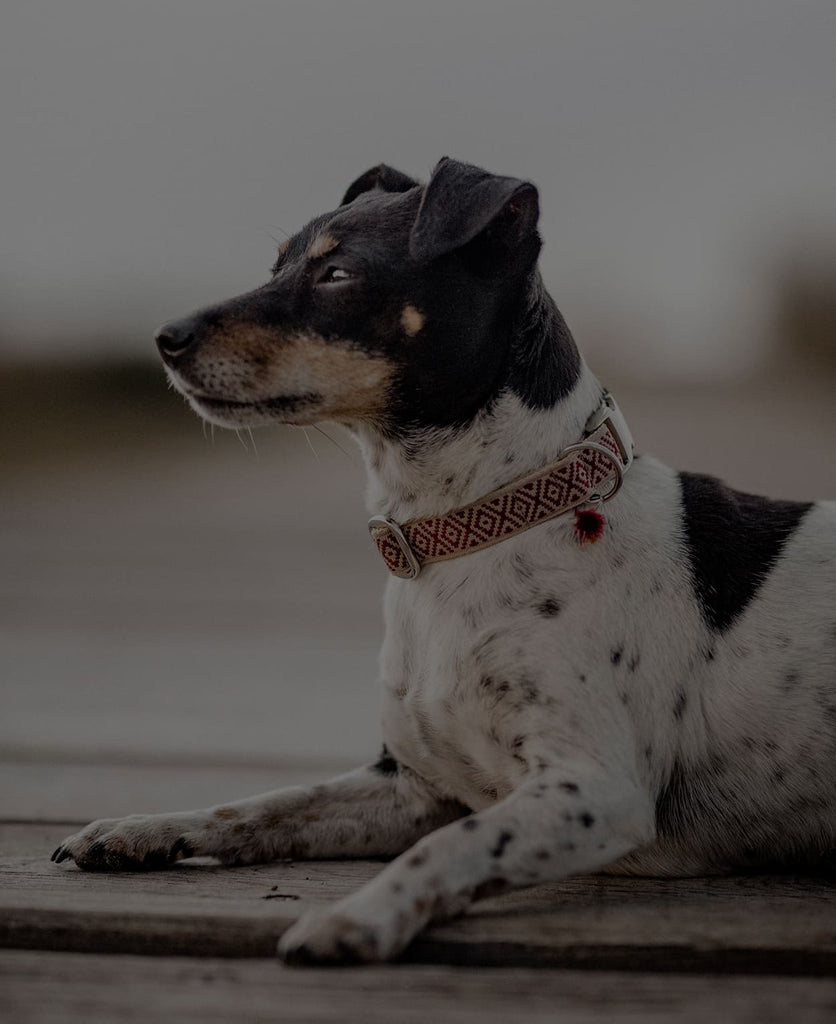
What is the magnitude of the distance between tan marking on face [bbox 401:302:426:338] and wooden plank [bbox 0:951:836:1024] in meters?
1.32

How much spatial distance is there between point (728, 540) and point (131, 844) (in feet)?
4.52

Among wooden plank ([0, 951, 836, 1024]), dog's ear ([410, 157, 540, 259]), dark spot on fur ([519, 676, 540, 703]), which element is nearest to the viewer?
wooden plank ([0, 951, 836, 1024])

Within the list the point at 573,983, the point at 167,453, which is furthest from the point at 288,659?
the point at 167,453

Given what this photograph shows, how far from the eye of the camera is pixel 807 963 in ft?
5.52

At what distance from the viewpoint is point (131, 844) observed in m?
2.40

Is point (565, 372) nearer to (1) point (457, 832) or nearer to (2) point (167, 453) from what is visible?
(1) point (457, 832)

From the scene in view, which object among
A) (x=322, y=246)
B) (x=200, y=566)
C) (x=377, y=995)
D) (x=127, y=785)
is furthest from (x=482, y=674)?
(x=200, y=566)

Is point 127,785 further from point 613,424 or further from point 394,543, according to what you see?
point 613,424

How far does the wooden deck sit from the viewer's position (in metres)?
1.54

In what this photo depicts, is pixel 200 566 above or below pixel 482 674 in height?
below

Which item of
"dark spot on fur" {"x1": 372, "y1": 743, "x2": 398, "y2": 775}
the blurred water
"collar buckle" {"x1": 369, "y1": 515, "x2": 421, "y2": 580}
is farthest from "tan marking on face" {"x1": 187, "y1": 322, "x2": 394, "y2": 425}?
"dark spot on fur" {"x1": 372, "y1": 743, "x2": 398, "y2": 775}

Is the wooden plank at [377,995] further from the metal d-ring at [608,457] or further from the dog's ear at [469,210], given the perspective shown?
the dog's ear at [469,210]

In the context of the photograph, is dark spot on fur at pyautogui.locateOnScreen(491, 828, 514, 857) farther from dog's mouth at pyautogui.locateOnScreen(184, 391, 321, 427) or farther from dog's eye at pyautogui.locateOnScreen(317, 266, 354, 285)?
dog's eye at pyautogui.locateOnScreen(317, 266, 354, 285)

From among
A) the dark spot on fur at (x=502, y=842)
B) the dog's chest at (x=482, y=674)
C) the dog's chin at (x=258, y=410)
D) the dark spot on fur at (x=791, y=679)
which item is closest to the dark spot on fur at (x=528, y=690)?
the dog's chest at (x=482, y=674)
